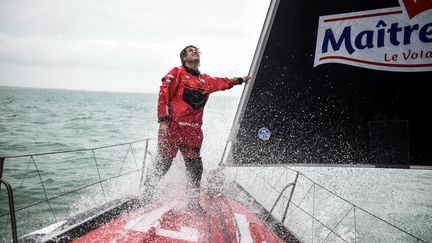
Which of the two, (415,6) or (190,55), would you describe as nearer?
(415,6)

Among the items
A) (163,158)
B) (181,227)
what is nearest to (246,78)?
(163,158)

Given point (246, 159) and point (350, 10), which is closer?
point (350, 10)

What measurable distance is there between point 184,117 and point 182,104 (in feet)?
0.47

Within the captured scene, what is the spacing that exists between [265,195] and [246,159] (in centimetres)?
447

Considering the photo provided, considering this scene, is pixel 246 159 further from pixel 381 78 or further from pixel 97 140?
pixel 97 140

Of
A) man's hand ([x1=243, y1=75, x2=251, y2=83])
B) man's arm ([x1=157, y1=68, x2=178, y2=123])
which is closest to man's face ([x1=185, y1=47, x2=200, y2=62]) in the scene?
man's arm ([x1=157, y1=68, x2=178, y2=123])

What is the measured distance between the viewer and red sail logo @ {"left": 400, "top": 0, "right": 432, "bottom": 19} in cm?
218

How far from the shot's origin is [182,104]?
2.97 meters

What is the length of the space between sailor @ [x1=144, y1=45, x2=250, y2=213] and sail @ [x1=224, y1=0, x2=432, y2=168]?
0.49m

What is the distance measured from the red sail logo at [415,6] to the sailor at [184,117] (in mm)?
1498

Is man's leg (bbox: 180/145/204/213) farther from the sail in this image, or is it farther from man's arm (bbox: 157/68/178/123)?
the sail

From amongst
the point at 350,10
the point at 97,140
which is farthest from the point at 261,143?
the point at 97,140

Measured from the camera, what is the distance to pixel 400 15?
7.41 feet

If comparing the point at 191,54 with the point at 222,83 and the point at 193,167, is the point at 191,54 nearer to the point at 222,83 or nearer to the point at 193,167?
the point at 222,83
